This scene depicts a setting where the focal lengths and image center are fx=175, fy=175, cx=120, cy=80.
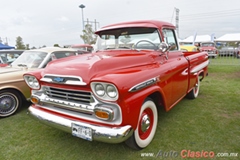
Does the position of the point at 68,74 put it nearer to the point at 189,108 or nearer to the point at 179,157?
the point at 179,157

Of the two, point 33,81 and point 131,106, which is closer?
point 131,106

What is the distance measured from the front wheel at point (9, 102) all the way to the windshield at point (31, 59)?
0.86m

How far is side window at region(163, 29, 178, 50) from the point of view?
11.1 ft

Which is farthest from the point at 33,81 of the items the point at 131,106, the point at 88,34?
the point at 88,34

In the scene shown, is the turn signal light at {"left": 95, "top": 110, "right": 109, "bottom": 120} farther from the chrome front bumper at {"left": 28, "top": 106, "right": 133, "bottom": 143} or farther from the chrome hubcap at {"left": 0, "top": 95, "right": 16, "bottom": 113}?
the chrome hubcap at {"left": 0, "top": 95, "right": 16, "bottom": 113}

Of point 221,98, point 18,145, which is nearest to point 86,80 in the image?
point 18,145

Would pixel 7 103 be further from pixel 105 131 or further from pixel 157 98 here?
pixel 157 98

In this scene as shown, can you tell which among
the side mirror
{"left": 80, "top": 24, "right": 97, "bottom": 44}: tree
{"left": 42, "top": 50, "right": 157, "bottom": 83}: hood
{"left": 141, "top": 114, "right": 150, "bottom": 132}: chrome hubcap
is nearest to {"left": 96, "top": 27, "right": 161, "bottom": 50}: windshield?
the side mirror

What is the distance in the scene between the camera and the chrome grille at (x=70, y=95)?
2146 mm

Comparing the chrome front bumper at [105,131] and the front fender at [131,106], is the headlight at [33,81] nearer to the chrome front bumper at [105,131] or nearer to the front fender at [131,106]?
the chrome front bumper at [105,131]

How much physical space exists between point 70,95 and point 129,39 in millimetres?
1751

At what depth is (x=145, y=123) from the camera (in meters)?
2.55

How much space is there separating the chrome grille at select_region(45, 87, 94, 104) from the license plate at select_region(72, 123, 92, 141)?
1.01ft

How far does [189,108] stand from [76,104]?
2916 mm
